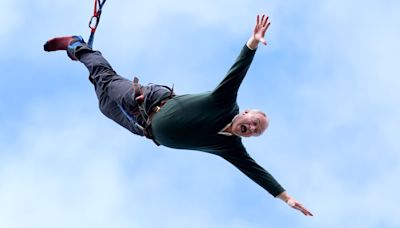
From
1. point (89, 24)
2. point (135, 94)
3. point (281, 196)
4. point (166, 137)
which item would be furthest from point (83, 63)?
point (281, 196)

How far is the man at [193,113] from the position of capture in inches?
403

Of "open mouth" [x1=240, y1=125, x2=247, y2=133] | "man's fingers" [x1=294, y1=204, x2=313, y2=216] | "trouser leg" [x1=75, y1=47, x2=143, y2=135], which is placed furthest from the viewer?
"man's fingers" [x1=294, y1=204, x2=313, y2=216]

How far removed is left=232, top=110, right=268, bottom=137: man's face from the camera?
1027cm

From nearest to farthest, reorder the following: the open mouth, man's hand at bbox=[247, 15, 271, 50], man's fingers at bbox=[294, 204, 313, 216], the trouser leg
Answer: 1. man's hand at bbox=[247, 15, 271, 50]
2. the open mouth
3. the trouser leg
4. man's fingers at bbox=[294, 204, 313, 216]

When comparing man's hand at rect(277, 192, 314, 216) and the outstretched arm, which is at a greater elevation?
the outstretched arm

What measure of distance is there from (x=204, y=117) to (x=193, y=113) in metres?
0.19

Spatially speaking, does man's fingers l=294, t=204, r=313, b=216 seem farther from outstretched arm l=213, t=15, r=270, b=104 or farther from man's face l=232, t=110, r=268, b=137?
outstretched arm l=213, t=15, r=270, b=104

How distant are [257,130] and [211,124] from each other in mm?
755

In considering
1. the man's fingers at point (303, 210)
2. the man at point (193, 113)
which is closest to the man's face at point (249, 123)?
the man at point (193, 113)

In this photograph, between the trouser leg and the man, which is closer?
the man

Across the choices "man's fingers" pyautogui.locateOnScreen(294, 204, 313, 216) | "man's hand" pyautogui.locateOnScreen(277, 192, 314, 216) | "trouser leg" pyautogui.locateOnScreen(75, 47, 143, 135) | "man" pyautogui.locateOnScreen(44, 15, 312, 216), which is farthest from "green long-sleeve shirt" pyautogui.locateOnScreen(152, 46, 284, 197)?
"man's fingers" pyautogui.locateOnScreen(294, 204, 313, 216)

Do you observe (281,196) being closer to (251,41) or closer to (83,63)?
(251,41)

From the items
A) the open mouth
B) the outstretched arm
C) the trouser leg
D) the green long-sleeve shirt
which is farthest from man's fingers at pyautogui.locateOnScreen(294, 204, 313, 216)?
the trouser leg

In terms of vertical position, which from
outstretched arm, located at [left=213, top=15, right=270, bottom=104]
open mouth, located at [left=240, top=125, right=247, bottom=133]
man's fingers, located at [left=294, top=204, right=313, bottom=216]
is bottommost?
man's fingers, located at [left=294, top=204, right=313, bottom=216]
